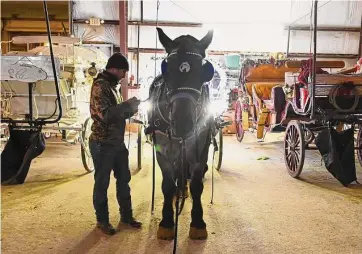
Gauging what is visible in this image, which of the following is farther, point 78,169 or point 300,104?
point 78,169

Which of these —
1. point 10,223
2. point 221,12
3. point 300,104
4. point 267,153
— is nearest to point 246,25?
point 221,12

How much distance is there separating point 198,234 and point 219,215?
0.66m

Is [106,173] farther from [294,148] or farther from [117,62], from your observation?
[294,148]

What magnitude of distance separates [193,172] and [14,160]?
2208 millimetres

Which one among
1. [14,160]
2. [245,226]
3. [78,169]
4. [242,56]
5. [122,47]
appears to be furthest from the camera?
[242,56]

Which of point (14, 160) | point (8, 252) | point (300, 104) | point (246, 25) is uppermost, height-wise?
point (246, 25)

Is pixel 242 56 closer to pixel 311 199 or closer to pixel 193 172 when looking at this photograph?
pixel 311 199

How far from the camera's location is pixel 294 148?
223 inches

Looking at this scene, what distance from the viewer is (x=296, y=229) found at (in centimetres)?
362

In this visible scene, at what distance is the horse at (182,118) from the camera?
2840mm

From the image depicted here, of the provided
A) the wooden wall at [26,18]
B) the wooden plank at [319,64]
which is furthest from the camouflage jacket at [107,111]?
the wooden wall at [26,18]

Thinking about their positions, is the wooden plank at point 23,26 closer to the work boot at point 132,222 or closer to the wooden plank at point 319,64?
the wooden plank at point 319,64

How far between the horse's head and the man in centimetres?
56

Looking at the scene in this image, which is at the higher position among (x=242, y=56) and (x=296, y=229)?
(x=242, y=56)
